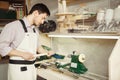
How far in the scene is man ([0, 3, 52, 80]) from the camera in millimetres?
1857

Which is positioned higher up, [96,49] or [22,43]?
[22,43]

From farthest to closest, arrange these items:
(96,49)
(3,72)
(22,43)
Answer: (3,72) → (96,49) → (22,43)

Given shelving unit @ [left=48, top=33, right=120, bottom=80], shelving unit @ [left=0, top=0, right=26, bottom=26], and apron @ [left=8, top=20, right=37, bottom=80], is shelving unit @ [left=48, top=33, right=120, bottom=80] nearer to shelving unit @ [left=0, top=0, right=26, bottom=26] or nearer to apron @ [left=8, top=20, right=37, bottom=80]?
apron @ [left=8, top=20, right=37, bottom=80]

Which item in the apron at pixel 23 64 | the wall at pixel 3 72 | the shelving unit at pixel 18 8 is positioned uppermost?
the shelving unit at pixel 18 8

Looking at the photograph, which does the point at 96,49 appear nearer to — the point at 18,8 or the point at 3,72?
the point at 18,8

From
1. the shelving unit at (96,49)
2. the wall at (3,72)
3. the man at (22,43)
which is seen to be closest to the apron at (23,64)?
the man at (22,43)

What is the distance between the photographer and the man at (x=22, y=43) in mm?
1857

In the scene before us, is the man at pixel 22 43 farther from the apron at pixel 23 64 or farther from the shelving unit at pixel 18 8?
the shelving unit at pixel 18 8

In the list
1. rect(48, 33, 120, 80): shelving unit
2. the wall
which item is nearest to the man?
rect(48, 33, 120, 80): shelving unit

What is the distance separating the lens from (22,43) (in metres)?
1.95

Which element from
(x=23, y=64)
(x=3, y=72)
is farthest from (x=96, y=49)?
(x=3, y=72)

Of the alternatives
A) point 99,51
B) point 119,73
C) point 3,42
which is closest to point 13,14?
point 3,42

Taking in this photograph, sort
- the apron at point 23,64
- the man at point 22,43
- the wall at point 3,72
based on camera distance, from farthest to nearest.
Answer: the wall at point 3,72
the apron at point 23,64
the man at point 22,43

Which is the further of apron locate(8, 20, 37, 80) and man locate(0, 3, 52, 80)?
apron locate(8, 20, 37, 80)
